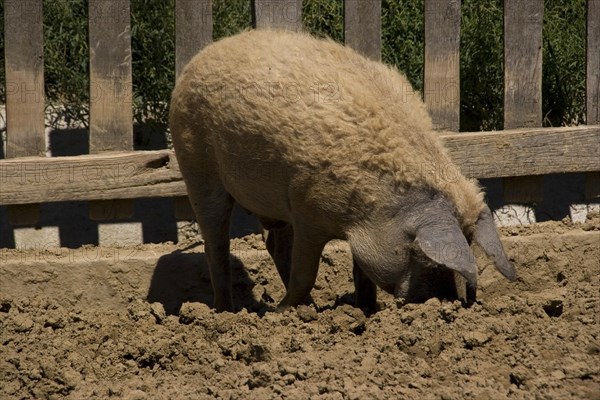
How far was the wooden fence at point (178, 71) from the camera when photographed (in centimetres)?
620

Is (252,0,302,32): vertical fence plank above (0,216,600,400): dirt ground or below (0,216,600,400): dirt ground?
above

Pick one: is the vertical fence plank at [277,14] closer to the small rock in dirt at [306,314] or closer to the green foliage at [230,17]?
the green foliage at [230,17]

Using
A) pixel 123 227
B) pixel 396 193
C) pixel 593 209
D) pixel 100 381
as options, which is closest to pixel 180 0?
pixel 123 227

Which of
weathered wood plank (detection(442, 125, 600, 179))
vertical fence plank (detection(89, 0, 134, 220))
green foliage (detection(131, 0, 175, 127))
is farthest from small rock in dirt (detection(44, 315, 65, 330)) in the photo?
weathered wood plank (detection(442, 125, 600, 179))

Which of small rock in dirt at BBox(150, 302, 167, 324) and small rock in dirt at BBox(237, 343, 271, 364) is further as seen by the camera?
small rock in dirt at BBox(150, 302, 167, 324)

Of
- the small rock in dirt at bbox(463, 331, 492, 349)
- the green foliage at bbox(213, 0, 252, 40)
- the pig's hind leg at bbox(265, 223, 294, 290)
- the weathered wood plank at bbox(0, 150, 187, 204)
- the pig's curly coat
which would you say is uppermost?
the green foliage at bbox(213, 0, 252, 40)

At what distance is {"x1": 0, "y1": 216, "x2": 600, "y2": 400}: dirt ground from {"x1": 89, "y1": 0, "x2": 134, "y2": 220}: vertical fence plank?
678 millimetres

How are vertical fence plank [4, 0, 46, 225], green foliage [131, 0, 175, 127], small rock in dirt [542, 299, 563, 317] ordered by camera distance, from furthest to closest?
green foliage [131, 0, 175, 127] < vertical fence plank [4, 0, 46, 225] < small rock in dirt [542, 299, 563, 317]

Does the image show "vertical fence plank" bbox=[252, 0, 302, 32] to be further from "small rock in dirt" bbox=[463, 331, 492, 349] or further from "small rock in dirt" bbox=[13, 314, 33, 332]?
"small rock in dirt" bbox=[463, 331, 492, 349]

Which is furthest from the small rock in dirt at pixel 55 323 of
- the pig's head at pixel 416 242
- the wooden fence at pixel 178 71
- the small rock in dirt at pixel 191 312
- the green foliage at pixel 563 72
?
the green foliage at pixel 563 72

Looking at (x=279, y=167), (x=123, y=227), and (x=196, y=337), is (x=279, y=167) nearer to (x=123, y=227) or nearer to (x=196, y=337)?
(x=196, y=337)

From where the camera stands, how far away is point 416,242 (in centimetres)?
480

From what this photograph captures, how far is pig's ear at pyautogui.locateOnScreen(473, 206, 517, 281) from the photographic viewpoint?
15.6 feet

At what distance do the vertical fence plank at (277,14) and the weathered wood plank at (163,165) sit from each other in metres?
0.94
